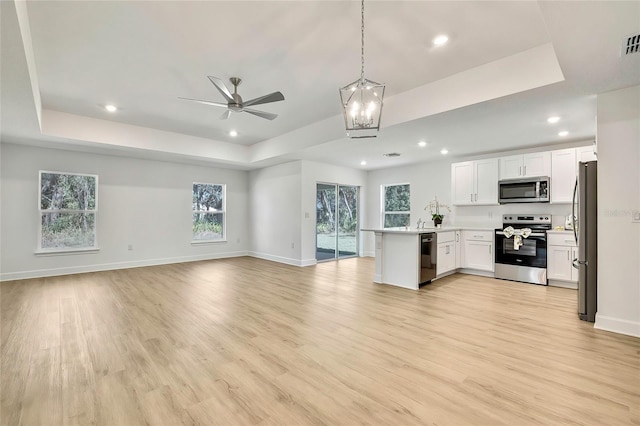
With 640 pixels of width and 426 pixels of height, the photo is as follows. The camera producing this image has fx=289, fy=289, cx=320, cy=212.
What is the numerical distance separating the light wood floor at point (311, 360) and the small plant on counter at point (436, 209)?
2474 mm

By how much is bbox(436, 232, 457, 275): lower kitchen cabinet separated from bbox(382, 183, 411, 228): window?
2048 mm

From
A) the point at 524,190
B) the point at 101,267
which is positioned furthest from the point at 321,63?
the point at 101,267

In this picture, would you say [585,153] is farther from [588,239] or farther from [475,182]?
[588,239]

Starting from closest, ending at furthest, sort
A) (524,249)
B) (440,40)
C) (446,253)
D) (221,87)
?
(440,40) < (221,87) < (524,249) < (446,253)

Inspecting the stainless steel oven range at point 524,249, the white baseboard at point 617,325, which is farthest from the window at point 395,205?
the white baseboard at point 617,325

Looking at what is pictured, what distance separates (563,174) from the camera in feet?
16.7

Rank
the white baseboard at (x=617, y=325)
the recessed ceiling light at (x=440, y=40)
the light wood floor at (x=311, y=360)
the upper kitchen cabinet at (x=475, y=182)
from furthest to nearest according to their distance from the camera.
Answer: the upper kitchen cabinet at (x=475, y=182) < the white baseboard at (x=617, y=325) < the recessed ceiling light at (x=440, y=40) < the light wood floor at (x=311, y=360)

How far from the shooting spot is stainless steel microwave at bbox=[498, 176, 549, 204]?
206 inches

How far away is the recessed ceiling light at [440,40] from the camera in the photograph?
2.69m

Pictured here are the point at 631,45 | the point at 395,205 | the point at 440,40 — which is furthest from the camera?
the point at 395,205

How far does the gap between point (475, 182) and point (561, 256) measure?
2.01 metres

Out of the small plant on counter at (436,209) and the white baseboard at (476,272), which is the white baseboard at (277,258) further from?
the white baseboard at (476,272)

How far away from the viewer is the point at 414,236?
4723 millimetres

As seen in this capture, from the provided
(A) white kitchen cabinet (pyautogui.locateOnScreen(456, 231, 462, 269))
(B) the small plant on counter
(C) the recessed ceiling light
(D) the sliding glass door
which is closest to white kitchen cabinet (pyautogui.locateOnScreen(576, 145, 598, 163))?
(A) white kitchen cabinet (pyautogui.locateOnScreen(456, 231, 462, 269))
